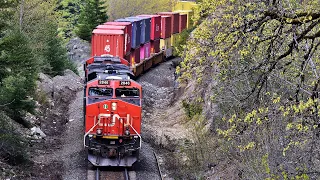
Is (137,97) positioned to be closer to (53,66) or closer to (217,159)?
(217,159)

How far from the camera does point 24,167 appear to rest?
51.6 feet

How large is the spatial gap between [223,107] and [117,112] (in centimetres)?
348

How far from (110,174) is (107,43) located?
42.0 feet

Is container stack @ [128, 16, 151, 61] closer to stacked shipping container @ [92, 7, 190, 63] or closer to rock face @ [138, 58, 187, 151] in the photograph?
stacked shipping container @ [92, 7, 190, 63]

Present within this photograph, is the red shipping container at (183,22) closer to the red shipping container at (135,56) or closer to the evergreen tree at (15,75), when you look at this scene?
the red shipping container at (135,56)

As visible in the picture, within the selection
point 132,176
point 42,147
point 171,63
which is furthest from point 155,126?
point 171,63

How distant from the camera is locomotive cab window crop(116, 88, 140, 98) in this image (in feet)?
52.2

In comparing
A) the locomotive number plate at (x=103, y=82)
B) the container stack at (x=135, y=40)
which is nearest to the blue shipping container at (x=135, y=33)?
the container stack at (x=135, y=40)

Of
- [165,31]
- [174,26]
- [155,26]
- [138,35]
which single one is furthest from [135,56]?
[174,26]

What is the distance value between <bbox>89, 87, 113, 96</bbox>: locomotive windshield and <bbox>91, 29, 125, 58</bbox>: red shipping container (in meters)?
11.1

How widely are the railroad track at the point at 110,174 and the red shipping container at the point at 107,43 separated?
39.1 feet

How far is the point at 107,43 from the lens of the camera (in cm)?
2703

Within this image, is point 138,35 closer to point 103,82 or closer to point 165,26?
point 165,26

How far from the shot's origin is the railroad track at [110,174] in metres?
15.1
